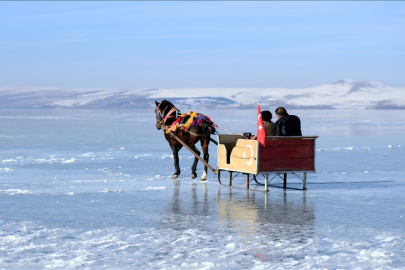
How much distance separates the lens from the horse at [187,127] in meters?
14.4

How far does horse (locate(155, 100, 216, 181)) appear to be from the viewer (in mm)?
14375

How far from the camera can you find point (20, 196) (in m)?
11.6

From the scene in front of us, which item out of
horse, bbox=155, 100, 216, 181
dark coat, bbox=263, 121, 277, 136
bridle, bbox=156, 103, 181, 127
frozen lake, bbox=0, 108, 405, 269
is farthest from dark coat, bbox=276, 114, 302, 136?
bridle, bbox=156, 103, 181, 127

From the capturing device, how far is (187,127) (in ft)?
47.5

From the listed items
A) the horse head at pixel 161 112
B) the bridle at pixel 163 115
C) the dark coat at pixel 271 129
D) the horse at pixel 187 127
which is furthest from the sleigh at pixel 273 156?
the horse head at pixel 161 112

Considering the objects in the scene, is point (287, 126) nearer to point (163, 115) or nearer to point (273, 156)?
point (273, 156)

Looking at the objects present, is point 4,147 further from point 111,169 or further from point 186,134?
point 186,134

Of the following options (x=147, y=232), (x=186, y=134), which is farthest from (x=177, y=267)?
(x=186, y=134)

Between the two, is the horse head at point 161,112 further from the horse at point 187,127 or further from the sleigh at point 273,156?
the sleigh at point 273,156

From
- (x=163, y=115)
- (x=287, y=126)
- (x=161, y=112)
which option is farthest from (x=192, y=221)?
(x=161, y=112)

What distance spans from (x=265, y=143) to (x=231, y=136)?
5.56 feet

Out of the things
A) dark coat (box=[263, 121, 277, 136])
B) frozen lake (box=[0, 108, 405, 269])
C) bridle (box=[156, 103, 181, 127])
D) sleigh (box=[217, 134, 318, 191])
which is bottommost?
frozen lake (box=[0, 108, 405, 269])

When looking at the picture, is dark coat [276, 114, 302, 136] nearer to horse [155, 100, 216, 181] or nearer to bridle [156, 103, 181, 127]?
horse [155, 100, 216, 181]

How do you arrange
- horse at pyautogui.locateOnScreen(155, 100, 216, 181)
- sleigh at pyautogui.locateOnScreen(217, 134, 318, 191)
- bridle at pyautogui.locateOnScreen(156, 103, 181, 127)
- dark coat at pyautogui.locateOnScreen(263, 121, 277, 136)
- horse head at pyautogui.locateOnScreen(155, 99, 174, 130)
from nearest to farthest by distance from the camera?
sleigh at pyautogui.locateOnScreen(217, 134, 318, 191) < dark coat at pyautogui.locateOnScreen(263, 121, 277, 136) < horse at pyautogui.locateOnScreen(155, 100, 216, 181) < bridle at pyautogui.locateOnScreen(156, 103, 181, 127) < horse head at pyautogui.locateOnScreen(155, 99, 174, 130)
